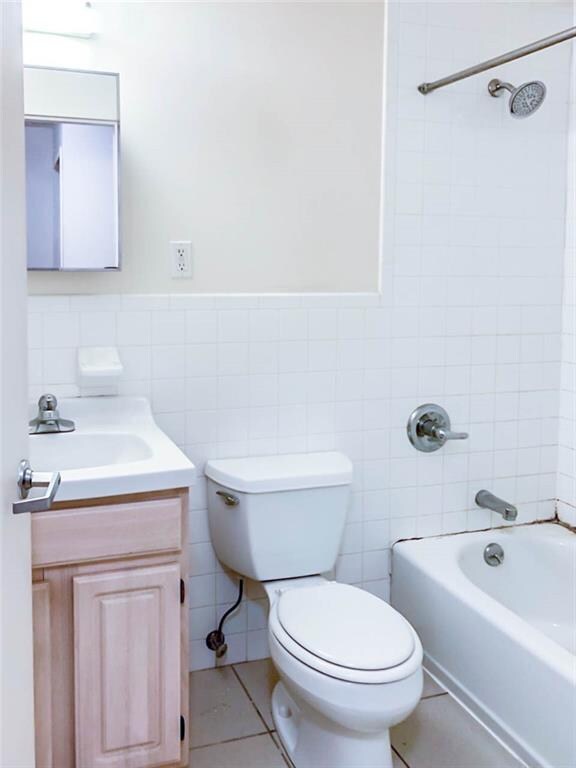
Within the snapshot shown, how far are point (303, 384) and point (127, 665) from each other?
3.43 feet

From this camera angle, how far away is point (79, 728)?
1.72m

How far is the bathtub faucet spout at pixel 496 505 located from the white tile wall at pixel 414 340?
0.04 meters

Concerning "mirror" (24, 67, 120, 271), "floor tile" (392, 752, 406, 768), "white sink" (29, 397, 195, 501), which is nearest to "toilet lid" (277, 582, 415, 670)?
"floor tile" (392, 752, 406, 768)

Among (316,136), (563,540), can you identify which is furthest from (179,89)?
(563,540)

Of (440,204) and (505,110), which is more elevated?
(505,110)

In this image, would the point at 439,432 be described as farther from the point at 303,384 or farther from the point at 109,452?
the point at 109,452

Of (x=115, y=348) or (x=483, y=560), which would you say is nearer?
(x=115, y=348)

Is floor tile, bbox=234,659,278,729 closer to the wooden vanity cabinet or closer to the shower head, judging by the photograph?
the wooden vanity cabinet

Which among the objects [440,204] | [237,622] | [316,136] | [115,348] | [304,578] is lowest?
[237,622]

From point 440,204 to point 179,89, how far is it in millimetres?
902

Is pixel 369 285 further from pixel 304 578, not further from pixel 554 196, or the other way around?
pixel 304 578

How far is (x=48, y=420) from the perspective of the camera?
208 centimetres

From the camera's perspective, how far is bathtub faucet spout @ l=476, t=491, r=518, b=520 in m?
2.59

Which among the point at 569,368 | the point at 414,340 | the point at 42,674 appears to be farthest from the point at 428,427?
the point at 42,674
